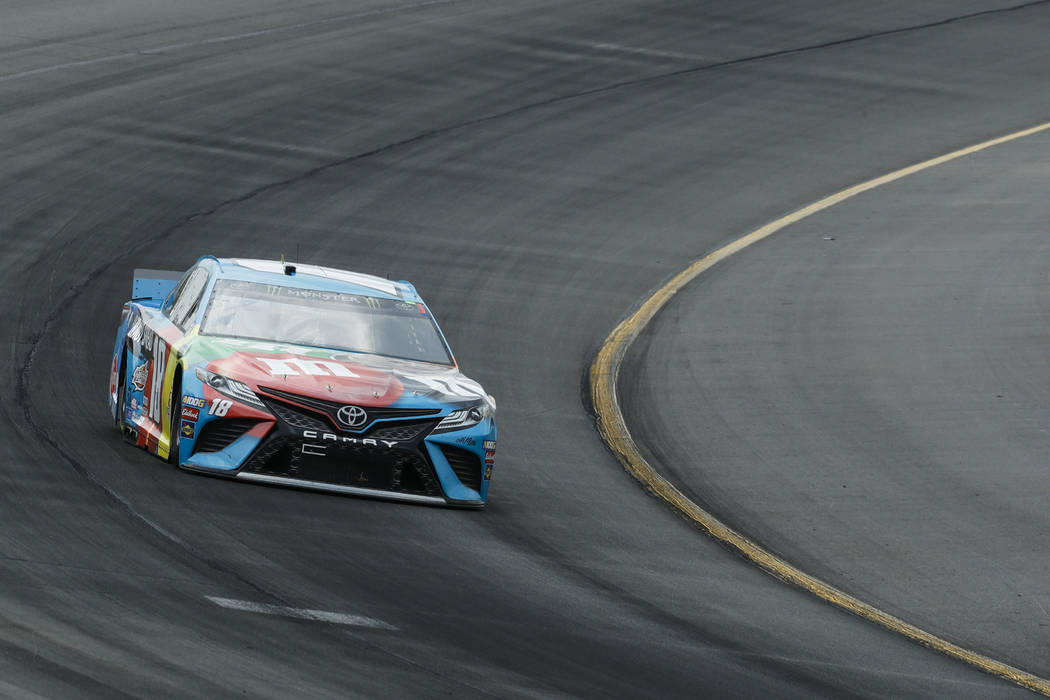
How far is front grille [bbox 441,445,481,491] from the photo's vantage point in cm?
1101

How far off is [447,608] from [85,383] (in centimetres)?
616

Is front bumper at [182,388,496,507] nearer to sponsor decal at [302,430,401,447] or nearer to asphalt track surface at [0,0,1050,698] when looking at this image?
sponsor decal at [302,430,401,447]

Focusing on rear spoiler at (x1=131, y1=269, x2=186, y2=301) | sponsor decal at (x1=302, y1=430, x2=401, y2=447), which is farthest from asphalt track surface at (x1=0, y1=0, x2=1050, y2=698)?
rear spoiler at (x1=131, y1=269, x2=186, y2=301)

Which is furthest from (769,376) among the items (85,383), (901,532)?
(85,383)

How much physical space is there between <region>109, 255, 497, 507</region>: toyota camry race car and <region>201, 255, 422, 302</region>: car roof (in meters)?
0.11

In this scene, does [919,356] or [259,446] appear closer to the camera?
[259,446]

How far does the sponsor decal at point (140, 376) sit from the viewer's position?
1202 centimetres

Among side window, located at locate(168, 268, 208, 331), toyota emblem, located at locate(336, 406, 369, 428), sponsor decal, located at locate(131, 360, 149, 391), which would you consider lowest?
sponsor decal, located at locate(131, 360, 149, 391)

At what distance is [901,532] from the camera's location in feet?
39.3

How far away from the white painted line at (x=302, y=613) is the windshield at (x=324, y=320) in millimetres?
3521

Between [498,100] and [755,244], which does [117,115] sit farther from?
[755,244]

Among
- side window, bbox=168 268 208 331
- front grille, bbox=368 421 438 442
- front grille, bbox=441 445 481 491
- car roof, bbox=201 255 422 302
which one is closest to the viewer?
front grille, bbox=368 421 438 442

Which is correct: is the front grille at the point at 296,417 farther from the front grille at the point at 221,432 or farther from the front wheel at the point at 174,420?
the front wheel at the point at 174,420

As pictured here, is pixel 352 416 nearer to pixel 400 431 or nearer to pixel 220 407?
pixel 400 431
